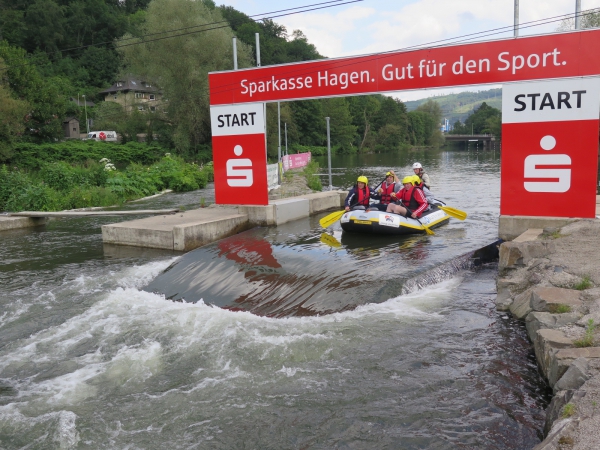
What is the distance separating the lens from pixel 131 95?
6544 centimetres

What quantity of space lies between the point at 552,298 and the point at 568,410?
10.0ft

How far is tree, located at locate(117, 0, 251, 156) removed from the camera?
4856 centimetres

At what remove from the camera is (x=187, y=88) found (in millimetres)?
49562

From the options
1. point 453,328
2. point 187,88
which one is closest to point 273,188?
point 453,328

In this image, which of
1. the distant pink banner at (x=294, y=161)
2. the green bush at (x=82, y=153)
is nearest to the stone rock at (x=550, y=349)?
the distant pink banner at (x=294, y=161)

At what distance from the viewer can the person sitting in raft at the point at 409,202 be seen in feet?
43.5

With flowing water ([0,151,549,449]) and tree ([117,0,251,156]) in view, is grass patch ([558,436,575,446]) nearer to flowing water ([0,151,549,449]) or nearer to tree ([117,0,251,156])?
flowing water ([0,151,549,449])

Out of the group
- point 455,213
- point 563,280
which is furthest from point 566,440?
point 455,213

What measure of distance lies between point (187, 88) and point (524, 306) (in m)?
45.9

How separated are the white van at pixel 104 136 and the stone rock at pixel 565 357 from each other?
2436 inches

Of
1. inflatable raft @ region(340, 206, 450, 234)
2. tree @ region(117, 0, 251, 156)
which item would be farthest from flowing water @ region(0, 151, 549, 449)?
tree @ region(117, 0, 251, 156)

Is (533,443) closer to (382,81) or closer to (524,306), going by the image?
(524,306)

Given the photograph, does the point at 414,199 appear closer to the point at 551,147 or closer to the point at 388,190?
the point at 388,190

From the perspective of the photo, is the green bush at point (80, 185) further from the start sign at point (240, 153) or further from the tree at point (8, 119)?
the tree at point (8, 119)
